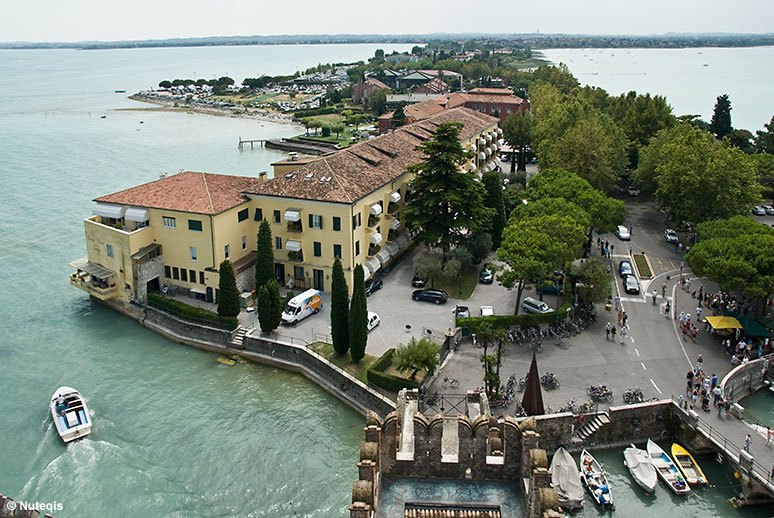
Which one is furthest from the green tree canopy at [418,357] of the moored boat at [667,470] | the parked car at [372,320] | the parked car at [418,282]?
the parked car at [418,282]

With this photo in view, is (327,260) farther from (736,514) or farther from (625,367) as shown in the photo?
(736,514)

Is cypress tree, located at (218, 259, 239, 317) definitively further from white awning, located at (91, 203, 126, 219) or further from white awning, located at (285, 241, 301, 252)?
white awning, located at (91, 203, 126, 219)

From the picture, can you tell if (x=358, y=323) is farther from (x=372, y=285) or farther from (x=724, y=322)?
(x=724, y=322)

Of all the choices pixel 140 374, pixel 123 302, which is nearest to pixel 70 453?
pixel 140 374

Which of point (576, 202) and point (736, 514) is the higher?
point (576, 202)

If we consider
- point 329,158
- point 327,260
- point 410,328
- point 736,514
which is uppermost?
point 329,158

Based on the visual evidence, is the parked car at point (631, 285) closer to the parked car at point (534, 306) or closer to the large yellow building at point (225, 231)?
the parked car at point (534, 306)
